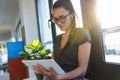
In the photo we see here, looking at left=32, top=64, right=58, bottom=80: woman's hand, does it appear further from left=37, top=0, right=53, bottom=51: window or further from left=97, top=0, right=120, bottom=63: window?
left=37, top=0, right=53, bottom=51: window

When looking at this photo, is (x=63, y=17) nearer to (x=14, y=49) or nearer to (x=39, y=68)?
(x=39, y=68)

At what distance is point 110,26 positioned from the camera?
64.1 inches

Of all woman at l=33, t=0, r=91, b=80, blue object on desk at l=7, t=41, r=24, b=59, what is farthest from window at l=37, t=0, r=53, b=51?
woman at l=33, t=0, r=91, b=80

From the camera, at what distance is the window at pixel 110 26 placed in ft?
5.07

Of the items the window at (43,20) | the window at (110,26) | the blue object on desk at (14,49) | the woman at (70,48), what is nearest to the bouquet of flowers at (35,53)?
the woman at (70,48)

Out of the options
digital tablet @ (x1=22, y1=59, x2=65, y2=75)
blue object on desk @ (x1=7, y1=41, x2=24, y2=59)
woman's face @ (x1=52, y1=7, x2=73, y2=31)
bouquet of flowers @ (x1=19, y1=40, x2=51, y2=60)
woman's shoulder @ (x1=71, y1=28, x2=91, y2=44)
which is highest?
woman's face @ (x1=52, y1=7, x2=73, y2=31)

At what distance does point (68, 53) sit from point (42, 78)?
0.32 metres

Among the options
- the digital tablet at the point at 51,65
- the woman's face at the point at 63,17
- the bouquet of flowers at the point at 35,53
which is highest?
the woman's face at the point at 63,17

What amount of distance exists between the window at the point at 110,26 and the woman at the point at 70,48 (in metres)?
0.27

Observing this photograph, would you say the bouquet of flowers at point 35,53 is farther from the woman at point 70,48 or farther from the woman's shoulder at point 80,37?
the woman's shoulder at point 80,37

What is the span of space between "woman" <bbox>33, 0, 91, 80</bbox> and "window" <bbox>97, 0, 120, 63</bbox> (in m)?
0.27

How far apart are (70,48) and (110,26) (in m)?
0.42

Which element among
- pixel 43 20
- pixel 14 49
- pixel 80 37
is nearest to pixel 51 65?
pixel 80 37

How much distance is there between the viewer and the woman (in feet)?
4.36
